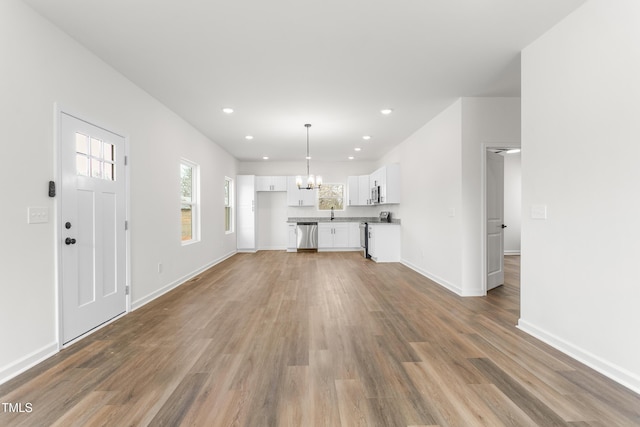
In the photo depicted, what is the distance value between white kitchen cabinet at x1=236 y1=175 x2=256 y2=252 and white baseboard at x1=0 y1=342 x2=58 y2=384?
599 centimetres

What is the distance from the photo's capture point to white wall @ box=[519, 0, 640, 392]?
196 cm

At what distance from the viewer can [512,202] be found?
7723 mm

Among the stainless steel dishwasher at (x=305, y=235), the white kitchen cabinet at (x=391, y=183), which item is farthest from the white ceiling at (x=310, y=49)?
the stainless steel dishwasher at (x=305, y=235)

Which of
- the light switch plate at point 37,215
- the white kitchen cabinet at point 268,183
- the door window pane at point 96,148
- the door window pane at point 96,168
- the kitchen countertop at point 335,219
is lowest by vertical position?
the kitchen countertop at point 335,219

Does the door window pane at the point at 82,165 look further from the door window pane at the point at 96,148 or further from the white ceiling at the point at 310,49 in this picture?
the white ceiling at the point at 310,49

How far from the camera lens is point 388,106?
14.4ft

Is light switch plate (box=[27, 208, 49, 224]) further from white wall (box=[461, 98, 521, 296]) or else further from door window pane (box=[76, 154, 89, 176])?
white wall (box=[461, 98, 521, 296])

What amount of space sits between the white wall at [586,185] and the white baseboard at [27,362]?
4111mm

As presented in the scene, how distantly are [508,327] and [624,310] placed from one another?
3.60ft

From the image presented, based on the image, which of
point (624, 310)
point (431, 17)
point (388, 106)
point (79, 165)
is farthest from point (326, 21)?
point (624, 310)

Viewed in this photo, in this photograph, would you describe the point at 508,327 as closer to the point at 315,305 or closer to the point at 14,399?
the point at 315,305

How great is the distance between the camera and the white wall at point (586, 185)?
196 cm

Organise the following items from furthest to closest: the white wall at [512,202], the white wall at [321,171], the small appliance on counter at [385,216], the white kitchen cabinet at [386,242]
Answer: the white wall at [321,171]
the white wall at [512,202]
the small appliance on counter at [385,216]
the white kitchen cabinet at [386,242]

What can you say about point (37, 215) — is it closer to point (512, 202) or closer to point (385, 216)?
point (385, 216)
